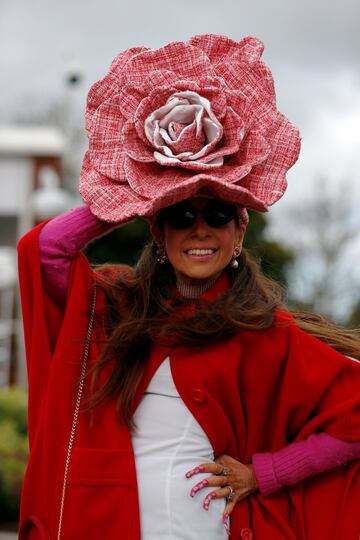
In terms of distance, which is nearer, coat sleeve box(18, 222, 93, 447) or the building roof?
coat sleeve box(18, 222, 93, 447)

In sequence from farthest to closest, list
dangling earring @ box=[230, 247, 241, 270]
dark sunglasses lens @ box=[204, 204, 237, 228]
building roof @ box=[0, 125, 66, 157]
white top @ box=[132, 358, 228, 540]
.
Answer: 1. building roof @ box=[0, 125, 66, 157]
2. dangling earring @ box=[230, 247, 241, 270]
3. dark sunglasses lens @ box=[204, 204, 237, 228]
4. white top @ box=[132, 358, 228, 540]

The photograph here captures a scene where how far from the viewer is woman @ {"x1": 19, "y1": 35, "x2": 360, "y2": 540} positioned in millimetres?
2428

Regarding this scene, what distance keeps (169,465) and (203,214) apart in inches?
28.6

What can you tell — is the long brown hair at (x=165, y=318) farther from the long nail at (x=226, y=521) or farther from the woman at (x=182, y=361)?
the long nail at (x=226, y=521)

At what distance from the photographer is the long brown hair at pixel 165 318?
251 cm

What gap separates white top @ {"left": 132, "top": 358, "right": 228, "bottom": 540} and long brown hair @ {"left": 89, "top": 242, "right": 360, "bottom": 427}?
7cm

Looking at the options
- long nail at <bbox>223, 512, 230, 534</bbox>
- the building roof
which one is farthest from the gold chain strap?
the building roof

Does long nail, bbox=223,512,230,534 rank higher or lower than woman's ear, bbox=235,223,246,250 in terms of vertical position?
lower

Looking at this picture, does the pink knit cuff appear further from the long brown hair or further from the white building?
the white building

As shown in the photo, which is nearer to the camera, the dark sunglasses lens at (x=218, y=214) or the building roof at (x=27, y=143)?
the dark sunglasses lens at (x=218, y=214)

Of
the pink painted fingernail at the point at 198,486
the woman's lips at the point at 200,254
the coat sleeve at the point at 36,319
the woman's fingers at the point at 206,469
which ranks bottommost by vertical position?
the pink painted fingernail at the point at 198,486

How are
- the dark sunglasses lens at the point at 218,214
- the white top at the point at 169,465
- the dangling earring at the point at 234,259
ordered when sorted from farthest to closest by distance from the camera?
the dangling earring at the point at 234,259, the dark sunglasses lens at the point at 218,214, the white top at the point at 169,465

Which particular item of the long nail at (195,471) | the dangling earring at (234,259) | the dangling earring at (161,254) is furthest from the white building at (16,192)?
the long nail at (195,471)

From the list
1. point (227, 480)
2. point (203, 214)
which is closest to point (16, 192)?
point (203, 214)
